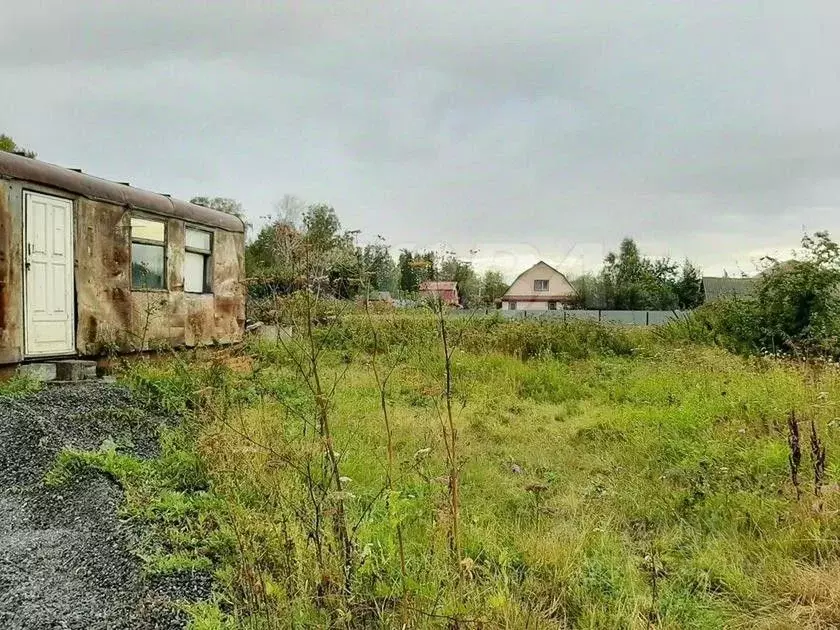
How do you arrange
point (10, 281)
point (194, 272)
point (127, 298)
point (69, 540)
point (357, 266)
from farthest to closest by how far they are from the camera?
point (194, 272)
point (127, 298)
point (10, 281)
point (357, 266)
point (69, 540)

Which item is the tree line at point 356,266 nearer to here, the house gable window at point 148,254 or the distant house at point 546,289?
the house gable window at point 148,254

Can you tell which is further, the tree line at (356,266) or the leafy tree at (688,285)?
the leafy tree at (688,285)

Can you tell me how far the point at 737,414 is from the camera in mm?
5297

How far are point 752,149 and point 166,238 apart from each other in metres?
11.8

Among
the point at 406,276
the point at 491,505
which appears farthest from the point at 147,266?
the point at 491,505

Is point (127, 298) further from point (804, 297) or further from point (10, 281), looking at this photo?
point (804, 297)

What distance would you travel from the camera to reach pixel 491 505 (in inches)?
141

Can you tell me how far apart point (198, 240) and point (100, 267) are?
6.74 ft

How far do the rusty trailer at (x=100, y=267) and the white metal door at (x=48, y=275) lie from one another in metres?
0.01

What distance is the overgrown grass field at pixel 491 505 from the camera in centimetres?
208

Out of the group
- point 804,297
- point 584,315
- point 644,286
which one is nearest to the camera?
point 804,297

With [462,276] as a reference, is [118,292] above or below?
above

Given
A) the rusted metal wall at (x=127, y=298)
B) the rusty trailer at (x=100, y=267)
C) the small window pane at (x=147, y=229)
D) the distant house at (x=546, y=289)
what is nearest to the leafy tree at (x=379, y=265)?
the rusted metal wall at (x=127, y=298)

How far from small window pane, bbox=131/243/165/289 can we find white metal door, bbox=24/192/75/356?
1007mm
